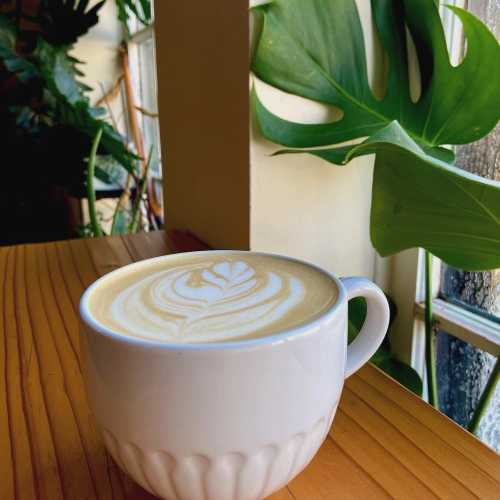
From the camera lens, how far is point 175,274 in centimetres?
31

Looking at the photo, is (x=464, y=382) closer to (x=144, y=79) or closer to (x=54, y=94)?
(x=54, y=94)

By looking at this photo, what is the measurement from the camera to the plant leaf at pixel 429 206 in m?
0.29

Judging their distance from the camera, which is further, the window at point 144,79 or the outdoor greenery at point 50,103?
the window at point 144,79

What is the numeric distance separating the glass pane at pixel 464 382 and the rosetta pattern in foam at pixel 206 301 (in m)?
0.41

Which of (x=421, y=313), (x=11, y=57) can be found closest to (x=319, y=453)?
(x=421, y=313)

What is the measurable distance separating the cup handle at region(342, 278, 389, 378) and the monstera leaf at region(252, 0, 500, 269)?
0.26 feet

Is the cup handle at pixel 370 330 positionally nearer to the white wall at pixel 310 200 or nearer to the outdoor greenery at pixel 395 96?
the outdoor greenery at pixel 395 96

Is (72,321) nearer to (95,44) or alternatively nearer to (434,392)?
(434,392)

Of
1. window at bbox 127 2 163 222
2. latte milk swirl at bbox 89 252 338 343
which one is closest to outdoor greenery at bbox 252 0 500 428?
latte milk swirl at bbox 89 252 338 343

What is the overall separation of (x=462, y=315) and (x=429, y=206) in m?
0.31

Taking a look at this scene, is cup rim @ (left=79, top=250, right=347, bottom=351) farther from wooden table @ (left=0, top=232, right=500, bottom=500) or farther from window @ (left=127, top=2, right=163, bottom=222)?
window @ (left=127, top=2, right=163, bottom=222)

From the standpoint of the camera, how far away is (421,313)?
63 centimetres

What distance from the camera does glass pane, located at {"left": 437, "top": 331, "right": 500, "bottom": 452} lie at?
58 centimetres

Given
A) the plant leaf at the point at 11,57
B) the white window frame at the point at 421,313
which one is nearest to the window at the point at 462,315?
the white window frame at the point at 421,313
